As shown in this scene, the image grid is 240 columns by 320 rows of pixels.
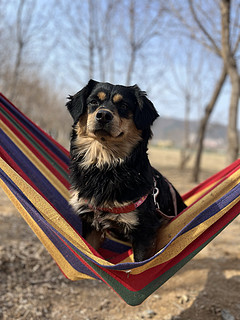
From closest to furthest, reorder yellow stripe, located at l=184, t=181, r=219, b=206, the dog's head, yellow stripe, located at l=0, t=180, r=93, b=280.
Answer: yellow stripe, located at l=0, t=180, r=93, b=280 → the dog's head → yellow stripe, located at l=184, t=181, r=219, b=206

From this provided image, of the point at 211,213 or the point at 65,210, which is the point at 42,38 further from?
the point at 211,213

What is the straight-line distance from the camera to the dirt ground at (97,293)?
261 cm

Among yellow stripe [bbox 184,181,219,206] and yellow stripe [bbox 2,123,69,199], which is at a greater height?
yellow stripe [bbox 2,123,69,199]

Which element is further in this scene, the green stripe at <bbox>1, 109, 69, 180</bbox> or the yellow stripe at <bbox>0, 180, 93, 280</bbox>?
the green stripe at <bbox>1, 109, 69, 180</bbox>

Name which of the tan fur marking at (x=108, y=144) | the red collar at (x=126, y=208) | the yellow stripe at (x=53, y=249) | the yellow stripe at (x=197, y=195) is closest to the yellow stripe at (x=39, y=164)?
the tan fur marking at (x=108, y=144)

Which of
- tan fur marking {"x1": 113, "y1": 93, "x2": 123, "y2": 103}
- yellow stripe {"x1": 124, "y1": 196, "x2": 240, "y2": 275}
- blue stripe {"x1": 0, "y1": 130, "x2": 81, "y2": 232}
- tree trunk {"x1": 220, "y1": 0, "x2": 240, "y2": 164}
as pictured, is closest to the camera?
yellow stripe {"x1": 124, "y1": 196, "x2": 240, "y2": 275}

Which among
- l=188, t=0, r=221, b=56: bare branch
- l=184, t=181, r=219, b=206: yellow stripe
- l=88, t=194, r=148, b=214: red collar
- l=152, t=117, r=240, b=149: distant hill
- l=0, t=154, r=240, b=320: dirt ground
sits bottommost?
l=152, t=117, r=240, b=149: distant hill

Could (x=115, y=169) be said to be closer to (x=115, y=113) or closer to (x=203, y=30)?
(x=115, y=113)

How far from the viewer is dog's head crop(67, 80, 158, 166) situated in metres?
2.27

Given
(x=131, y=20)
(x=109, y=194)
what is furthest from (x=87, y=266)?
(x=131, y=20)

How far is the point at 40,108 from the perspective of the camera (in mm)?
24438

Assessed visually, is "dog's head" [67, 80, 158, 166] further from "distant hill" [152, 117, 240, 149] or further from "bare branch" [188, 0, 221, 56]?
"distant hill" [152, 117, 240, 149]

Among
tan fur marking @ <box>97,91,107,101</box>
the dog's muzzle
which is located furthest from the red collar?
tan fur marking @ <box>97,91,107,101</box>

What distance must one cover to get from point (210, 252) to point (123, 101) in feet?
8.36
